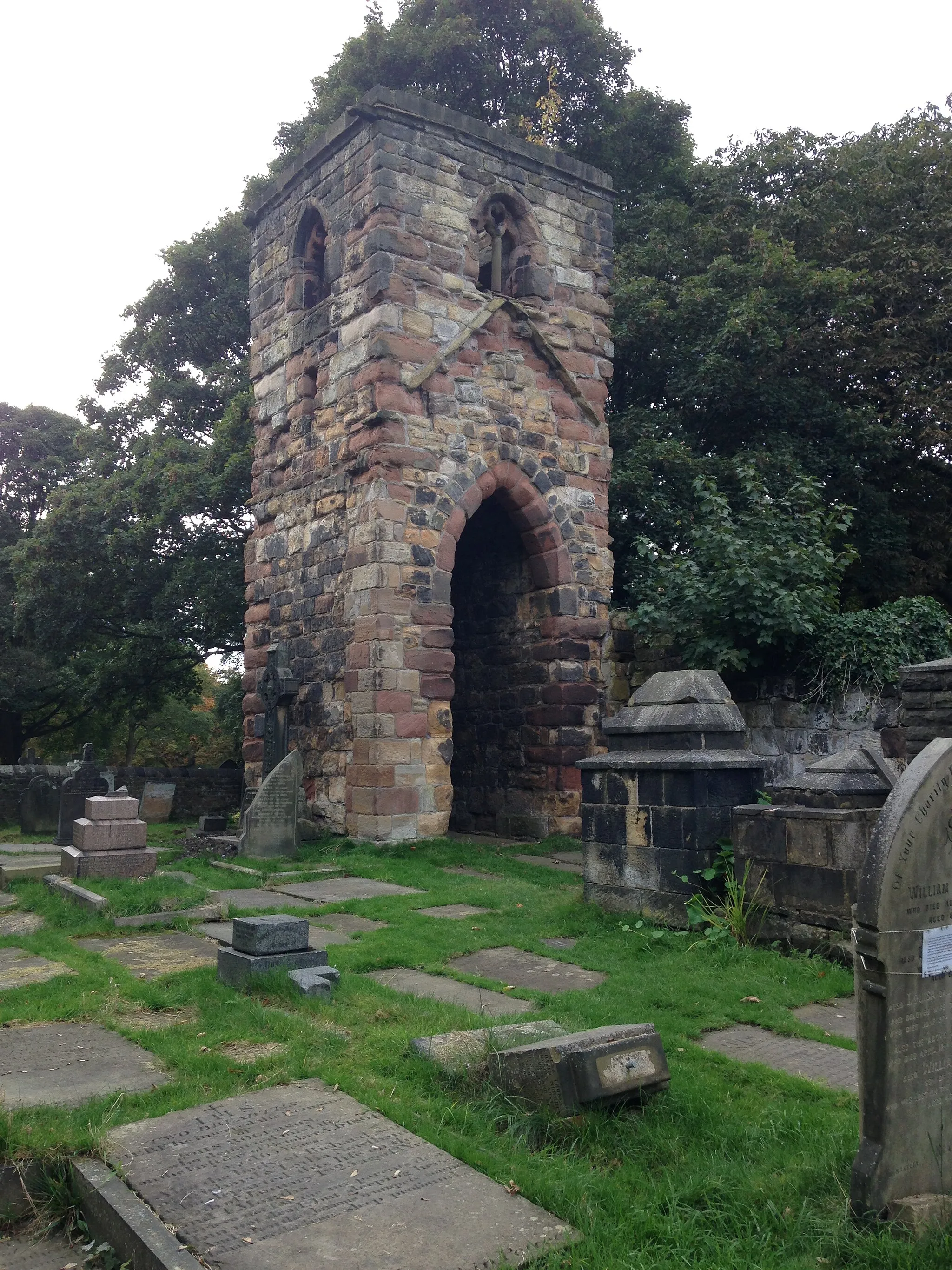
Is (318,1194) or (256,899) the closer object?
(318,1194)

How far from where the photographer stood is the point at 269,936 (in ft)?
16.5

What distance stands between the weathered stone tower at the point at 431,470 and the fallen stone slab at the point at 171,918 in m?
3.14

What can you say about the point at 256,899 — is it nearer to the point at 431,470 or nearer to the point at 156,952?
the point at 156,952

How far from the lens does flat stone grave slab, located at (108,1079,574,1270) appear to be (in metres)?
2.58

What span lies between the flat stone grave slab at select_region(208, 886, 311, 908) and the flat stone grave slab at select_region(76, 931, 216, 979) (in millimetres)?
870

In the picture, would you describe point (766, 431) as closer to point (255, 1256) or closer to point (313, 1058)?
point (313, 1058)

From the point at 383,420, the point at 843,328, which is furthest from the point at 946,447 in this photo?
the point at 383,420

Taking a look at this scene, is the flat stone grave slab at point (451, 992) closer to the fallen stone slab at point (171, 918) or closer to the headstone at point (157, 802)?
the fallen stone slab at point (171, 918)

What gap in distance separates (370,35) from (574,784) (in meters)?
16.0

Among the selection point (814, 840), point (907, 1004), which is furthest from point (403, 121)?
point (907, 1004)

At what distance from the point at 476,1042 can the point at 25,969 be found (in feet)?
9.50

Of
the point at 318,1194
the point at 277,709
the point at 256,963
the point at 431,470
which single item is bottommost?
the point at 318,1194

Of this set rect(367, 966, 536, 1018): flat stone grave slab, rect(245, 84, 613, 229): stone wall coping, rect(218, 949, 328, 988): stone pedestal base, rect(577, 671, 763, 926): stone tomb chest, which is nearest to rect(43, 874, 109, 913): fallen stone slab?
rect(218, 949, 328, 988): stone pedestal base

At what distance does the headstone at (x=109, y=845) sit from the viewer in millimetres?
8078
